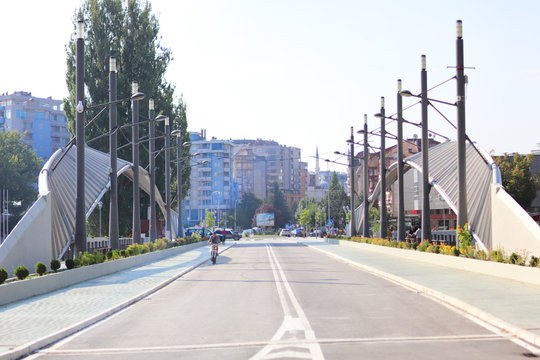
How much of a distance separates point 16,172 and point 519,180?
57.6 m

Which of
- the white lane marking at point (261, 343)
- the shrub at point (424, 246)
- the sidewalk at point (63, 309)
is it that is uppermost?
the shrub at point (424, 246)

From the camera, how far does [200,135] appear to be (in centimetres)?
19362

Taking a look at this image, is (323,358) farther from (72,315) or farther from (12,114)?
(12,114)

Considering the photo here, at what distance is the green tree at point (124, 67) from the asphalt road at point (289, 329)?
3959cm

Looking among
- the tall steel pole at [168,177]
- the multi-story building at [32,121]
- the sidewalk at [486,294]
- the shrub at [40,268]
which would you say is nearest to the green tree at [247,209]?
the multi-story building at [32,121]

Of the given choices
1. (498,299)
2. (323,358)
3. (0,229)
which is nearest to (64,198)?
(498,299)

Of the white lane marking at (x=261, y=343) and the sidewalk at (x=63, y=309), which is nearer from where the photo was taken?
the white lane marking at (x=261, y=343)

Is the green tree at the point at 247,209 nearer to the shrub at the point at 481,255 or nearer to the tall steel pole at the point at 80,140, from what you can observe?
the tall steel pole at the point at 80,140

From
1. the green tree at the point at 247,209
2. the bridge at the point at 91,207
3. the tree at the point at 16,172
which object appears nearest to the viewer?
the bridge at the point at 91,207

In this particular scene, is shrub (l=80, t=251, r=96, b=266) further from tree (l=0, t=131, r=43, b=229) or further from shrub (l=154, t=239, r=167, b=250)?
tree (l=0, t=131, r=43, b=229)

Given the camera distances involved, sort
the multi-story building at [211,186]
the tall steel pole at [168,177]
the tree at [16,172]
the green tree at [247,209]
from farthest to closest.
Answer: the multi-story building at [211,186] → the green tree at [247,209] → the tree at [16,172] → the tall steel pole at [168,177]

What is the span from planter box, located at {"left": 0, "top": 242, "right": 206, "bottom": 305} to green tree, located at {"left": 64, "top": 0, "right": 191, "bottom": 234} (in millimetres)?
24622

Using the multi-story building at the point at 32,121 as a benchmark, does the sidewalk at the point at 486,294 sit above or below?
below

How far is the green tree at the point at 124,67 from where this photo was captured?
5619 cm
